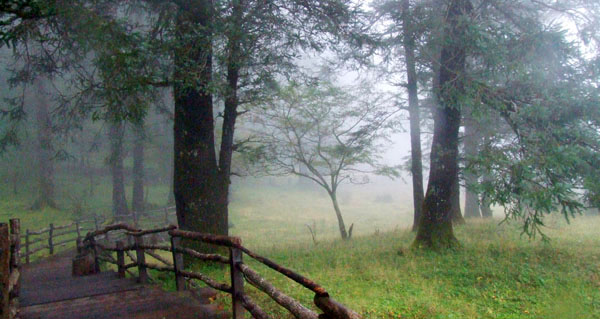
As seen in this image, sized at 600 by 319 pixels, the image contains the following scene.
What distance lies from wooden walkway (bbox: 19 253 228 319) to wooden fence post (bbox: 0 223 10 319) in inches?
34.6

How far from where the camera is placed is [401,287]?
26.0ft

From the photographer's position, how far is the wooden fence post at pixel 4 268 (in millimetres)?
4449

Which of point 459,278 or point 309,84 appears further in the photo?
point 309,84

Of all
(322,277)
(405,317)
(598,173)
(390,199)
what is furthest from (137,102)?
(390,199)

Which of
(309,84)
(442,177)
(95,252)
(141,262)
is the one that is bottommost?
(95,252)

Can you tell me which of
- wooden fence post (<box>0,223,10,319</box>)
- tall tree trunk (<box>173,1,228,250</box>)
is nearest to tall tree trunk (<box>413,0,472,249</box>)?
tall tree trunk (<box>173,1,228,250</box>)

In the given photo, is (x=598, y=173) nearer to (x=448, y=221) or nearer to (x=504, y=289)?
(x=504, y=289)

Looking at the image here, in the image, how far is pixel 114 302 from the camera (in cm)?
600

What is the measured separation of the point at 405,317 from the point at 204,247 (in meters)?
5.12

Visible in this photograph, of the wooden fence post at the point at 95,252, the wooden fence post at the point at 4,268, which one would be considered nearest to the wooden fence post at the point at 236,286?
the wooden fence post at the point at 4,268

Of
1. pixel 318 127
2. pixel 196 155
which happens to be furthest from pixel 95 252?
pixel 318 127

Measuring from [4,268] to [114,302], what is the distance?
1753 mm

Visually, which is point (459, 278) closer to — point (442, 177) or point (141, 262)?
point (442, 177)

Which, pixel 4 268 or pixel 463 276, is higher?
pixel 4 268
